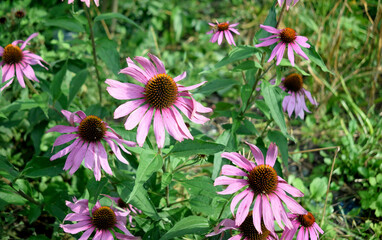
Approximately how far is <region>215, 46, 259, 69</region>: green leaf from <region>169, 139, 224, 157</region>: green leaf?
0.39m

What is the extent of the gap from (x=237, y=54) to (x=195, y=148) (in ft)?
1.59

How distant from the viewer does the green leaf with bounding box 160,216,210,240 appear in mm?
1154

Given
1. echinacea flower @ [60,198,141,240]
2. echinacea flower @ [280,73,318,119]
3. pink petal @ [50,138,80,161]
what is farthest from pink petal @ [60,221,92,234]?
echinacea flower @ [280,73,318,119]

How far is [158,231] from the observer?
1.32 meters

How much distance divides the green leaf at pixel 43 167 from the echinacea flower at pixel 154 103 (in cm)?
46

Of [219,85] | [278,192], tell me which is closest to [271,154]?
[278,192]

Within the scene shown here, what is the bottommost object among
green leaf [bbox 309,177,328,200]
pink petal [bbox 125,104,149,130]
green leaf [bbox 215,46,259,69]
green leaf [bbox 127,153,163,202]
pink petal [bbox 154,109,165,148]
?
green leaf [bbox 309,177,328,200]

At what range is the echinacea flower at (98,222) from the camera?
1190mm

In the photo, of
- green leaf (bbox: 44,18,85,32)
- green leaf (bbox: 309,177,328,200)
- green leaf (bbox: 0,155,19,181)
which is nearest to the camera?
green leaf (bbox: 0,155,19,181)

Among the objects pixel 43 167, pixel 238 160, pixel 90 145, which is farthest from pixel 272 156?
pixel 43 167

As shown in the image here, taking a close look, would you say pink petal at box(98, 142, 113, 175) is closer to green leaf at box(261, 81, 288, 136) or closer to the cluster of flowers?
the cluster of flowers

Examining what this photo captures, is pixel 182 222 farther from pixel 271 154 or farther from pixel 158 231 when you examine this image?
pixel 271 154

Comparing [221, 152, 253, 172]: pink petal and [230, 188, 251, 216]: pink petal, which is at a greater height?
[221, 152, 253, 172]: pink petal

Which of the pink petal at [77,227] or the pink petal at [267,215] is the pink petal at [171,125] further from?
the pink petal at [77,227]
